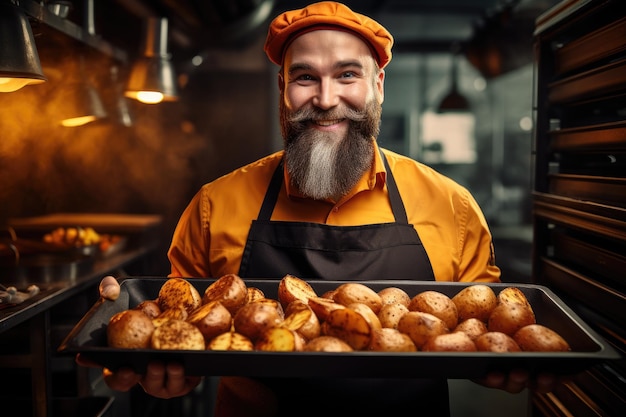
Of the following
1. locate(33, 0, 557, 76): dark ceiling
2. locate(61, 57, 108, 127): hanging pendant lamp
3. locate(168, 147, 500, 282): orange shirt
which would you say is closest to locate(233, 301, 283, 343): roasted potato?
locate(168, 147, 500, 282): orange shirt

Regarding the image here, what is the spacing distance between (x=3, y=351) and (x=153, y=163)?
3.20 m

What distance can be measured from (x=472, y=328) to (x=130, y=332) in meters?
0.78

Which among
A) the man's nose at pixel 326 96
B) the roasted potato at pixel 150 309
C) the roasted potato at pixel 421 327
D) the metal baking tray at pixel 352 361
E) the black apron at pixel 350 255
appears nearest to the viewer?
the metal baking tray at pixel 352 361

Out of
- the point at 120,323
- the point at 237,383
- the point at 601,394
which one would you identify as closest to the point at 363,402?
the point at 237,383

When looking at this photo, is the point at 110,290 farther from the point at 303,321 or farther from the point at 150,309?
the point at 303,321

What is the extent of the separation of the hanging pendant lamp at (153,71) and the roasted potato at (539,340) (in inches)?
113

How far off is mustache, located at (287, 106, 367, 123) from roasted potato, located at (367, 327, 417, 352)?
2.94 feet

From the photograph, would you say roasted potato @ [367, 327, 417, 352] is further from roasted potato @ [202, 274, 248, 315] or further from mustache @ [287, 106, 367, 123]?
mustache @ [287, 106, 367, 123]

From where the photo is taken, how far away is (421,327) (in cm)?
138

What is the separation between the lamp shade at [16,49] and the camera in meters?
2.05

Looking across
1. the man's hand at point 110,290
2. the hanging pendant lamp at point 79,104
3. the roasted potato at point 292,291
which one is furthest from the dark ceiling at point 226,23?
the roasted potato at point 292,291

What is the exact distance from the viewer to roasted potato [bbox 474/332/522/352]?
4.20ft

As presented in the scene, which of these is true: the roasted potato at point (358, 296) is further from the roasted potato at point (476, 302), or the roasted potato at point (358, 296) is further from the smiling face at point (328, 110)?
the smiling face at point (328, 110)

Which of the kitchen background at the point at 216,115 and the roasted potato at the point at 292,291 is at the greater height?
→ the kitchen background at the point at 216,115
